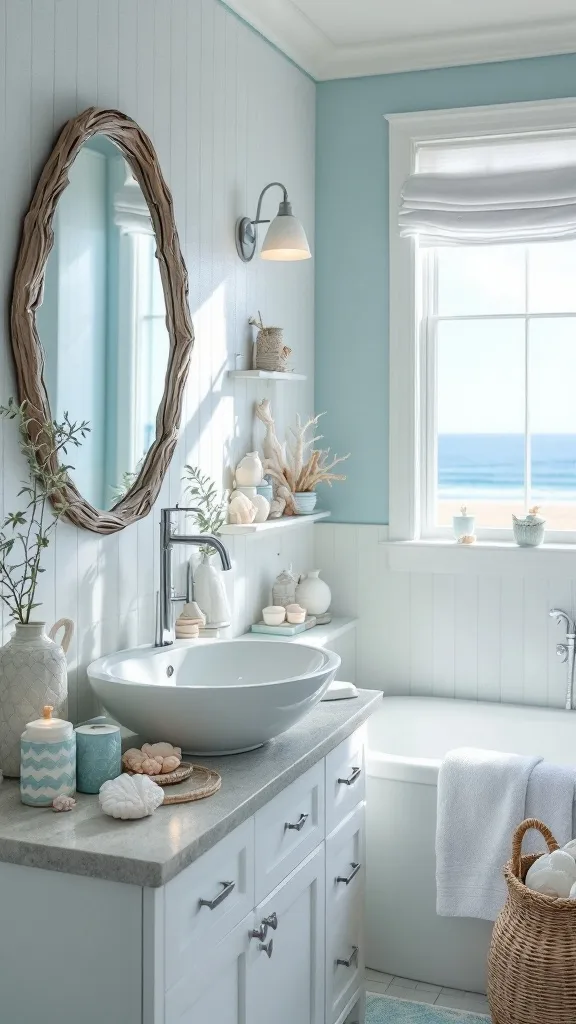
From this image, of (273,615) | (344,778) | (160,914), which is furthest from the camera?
(273,615)

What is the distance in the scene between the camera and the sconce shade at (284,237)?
2873 millimetres

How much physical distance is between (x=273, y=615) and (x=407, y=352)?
3.45 ft

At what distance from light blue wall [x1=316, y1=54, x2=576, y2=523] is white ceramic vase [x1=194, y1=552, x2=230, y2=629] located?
113 centimetres

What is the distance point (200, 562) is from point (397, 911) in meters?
1.13

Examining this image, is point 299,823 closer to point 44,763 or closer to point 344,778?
point 344,778

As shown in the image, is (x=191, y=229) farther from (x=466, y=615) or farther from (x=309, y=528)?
(x=466, y=615)

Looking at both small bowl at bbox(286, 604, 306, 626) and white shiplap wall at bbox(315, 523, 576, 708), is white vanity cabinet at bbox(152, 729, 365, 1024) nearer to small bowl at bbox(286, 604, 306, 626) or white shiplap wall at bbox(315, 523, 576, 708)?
small bowl at bbox(286, 604, 306, 626)

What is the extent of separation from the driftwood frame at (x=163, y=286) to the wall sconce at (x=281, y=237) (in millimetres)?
409

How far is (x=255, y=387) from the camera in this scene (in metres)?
3.18

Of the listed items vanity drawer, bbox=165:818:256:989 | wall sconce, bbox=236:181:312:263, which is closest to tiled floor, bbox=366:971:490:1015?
vanity drawer, bbox=165:818:256:989

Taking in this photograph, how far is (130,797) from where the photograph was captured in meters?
1.67

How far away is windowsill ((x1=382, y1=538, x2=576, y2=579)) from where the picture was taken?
3.37 metres

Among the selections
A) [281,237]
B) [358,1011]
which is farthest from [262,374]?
[358,1011]

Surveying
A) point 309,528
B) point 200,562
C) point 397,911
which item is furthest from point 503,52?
point 397,911
